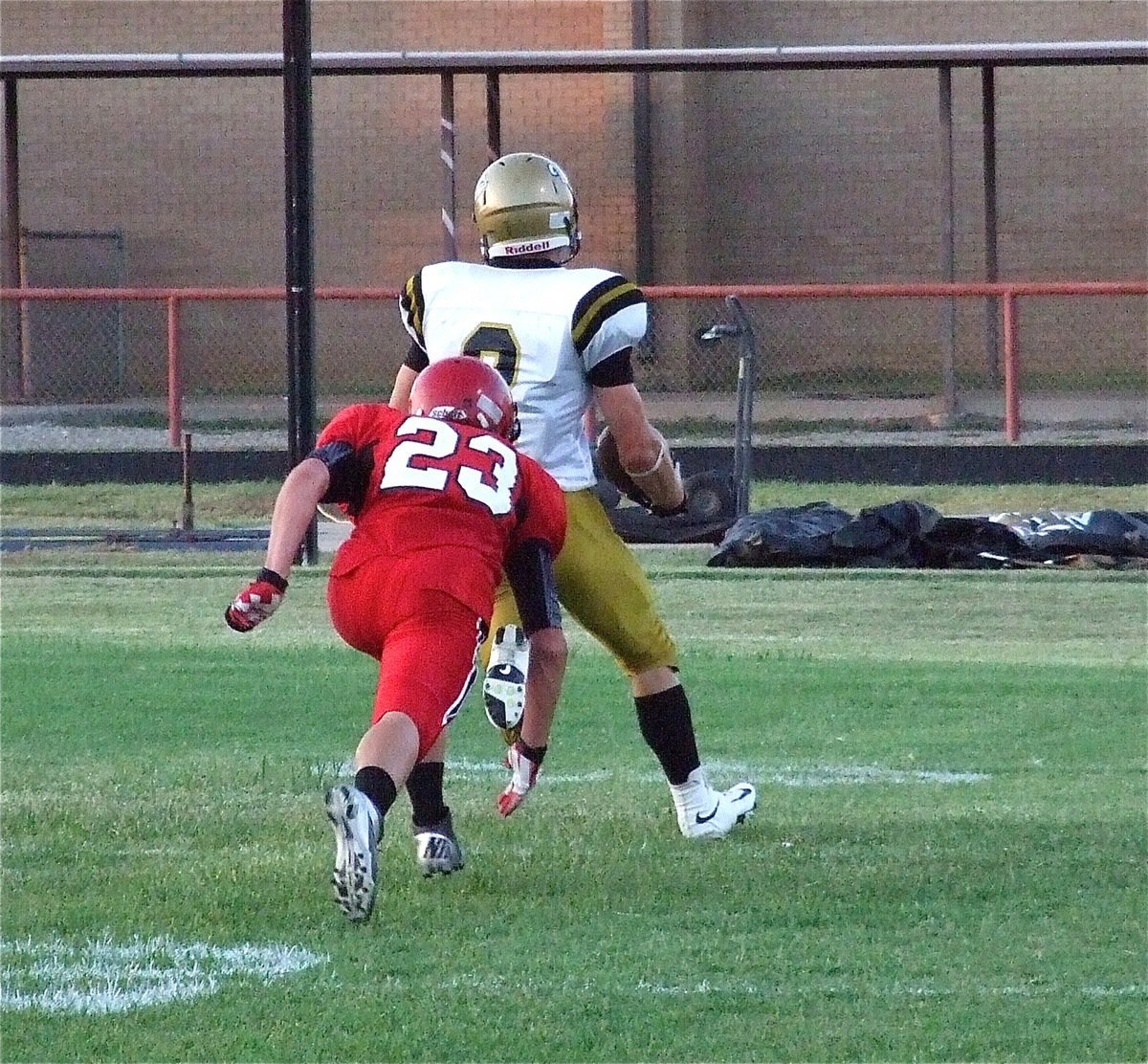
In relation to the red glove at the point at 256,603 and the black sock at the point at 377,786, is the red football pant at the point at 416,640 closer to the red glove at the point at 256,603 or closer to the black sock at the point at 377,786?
the black sock at the point at 377,786

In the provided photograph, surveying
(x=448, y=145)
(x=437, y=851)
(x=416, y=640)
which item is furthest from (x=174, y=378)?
(x=416, y=640)

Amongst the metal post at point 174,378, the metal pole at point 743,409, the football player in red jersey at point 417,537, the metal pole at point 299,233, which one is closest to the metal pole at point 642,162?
the metal post at point 174,378

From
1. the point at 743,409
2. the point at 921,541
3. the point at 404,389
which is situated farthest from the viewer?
the point at 743,409

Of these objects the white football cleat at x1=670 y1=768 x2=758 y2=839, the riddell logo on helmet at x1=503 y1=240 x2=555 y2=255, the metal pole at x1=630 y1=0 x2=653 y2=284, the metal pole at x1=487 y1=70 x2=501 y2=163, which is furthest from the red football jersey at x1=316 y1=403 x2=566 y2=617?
the metal pole at x1=630 y1=0 x2=653 y2=284

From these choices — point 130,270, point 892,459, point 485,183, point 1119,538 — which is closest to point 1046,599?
point 1119,538

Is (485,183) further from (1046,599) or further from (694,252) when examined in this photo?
(694,252)

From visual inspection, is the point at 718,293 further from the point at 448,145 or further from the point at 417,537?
the point at 417,537

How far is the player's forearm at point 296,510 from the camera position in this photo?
4.65 meters

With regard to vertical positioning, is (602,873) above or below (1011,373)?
below

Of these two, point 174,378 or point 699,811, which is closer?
point 699,811

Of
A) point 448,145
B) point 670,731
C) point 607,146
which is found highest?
point 607,146

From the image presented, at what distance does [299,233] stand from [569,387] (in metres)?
7.54

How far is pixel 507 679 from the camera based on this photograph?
524 cm

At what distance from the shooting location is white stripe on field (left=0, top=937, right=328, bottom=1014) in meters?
4.14
